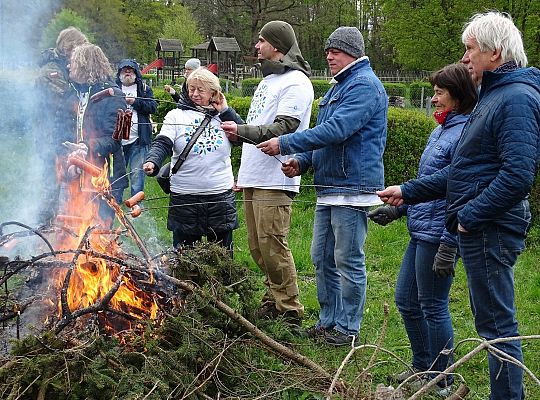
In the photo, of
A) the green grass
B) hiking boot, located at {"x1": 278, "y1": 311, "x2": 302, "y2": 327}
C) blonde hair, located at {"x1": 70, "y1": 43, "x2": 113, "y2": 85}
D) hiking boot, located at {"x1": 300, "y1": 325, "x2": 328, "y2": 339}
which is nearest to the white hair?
the green grass

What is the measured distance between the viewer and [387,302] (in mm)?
5734

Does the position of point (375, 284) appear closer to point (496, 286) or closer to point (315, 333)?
point (315, 333)

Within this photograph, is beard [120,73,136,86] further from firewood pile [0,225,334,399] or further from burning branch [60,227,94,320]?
burning branch [60,227,94,320]

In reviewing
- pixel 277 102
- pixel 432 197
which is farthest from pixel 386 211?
pixel 277 102

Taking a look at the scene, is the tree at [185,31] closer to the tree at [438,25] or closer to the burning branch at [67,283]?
the tree at [438,25]

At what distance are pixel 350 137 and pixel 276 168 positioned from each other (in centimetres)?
63

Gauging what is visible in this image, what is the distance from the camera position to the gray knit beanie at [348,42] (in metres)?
4.48

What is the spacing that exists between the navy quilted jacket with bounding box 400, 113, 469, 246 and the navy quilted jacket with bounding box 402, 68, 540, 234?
0.34 metres

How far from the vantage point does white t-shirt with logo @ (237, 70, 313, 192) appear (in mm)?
4684

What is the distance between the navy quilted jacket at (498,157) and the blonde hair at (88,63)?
365 centimetres

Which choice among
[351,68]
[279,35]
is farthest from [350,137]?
[279,35]

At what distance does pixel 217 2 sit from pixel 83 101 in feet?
138

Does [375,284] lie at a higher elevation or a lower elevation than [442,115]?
lower

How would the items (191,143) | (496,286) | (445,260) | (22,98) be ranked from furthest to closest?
(22,98) → (191,143) → (445,260) → (496,286)
